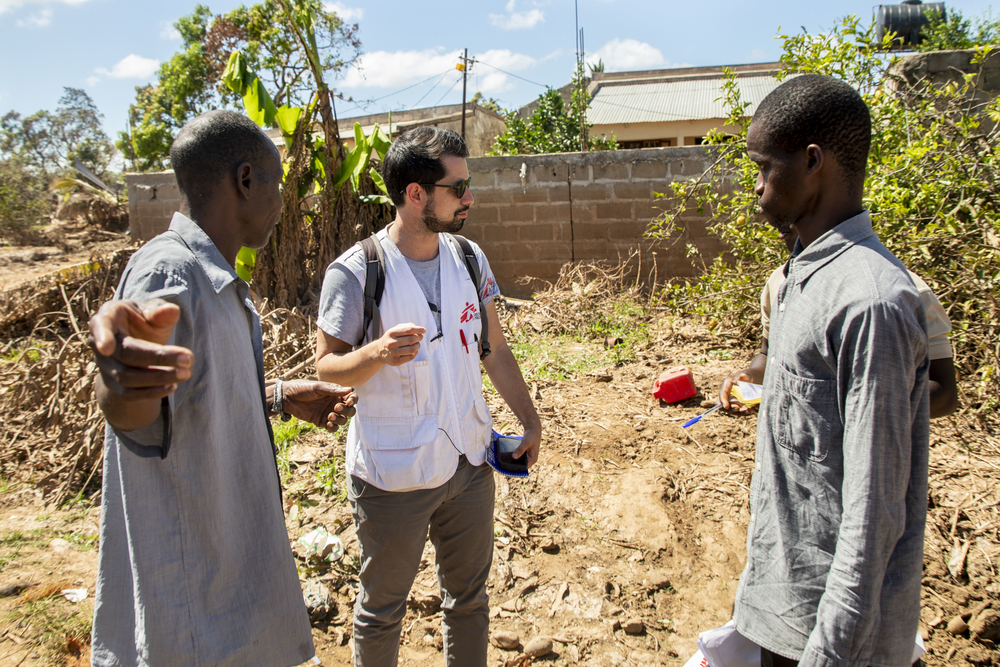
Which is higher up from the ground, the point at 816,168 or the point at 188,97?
the point at 188,97

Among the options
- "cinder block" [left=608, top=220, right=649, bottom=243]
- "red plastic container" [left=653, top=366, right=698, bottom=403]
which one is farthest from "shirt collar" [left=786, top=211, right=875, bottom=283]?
"cinder block" [left=608, top=220, right=649, bottom=243]

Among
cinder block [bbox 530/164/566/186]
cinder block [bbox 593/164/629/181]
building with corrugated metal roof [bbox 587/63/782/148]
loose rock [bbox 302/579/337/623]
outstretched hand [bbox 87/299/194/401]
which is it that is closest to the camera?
outstretched hand [bbox 87/299/194/401]

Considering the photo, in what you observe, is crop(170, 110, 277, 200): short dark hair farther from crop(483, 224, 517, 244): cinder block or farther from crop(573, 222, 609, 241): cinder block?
crop(483, 224, 517, 244): cinder block

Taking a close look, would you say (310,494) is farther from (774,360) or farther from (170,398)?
(774,360)

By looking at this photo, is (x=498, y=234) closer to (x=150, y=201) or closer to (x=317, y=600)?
(x=150, y=201)

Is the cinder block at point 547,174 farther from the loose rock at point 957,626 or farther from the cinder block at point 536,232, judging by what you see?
the loose rock at point 957,626

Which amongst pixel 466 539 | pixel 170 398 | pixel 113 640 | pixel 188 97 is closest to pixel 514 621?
pixel 466 539

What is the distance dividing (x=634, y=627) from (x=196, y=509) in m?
2.01

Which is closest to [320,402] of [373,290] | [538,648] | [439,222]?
[373,290]

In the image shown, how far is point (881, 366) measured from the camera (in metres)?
1.13

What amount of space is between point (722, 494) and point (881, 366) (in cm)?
255

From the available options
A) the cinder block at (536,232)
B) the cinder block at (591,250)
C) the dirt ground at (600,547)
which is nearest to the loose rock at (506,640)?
the dirt ground at (600,547)

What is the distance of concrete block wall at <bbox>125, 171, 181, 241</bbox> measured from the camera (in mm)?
8750

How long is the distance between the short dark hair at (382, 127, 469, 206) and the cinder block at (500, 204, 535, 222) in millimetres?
5382
